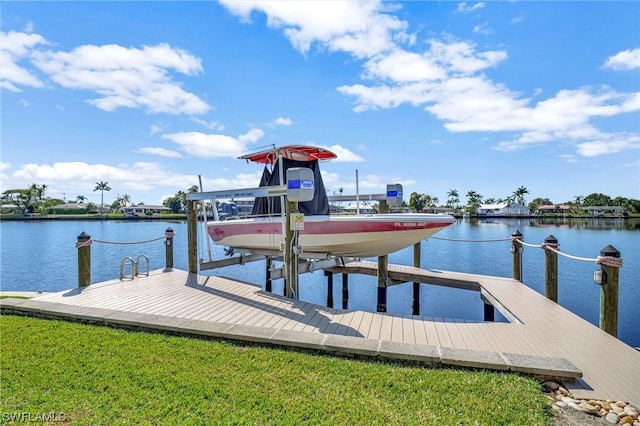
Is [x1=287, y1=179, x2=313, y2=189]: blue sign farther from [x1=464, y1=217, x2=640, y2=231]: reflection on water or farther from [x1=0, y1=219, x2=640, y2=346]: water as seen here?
[x1=464, y1=217, x2=640, y2=231]: reflection on water

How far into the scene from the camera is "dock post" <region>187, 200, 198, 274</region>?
8.40 metres

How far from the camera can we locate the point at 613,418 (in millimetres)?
2670

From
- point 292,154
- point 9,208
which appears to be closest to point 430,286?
point 292,154

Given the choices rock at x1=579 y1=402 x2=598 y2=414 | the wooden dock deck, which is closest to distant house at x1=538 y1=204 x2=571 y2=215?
the wooden dock deck

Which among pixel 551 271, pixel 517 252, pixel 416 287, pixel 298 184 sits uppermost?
pixel 298 184

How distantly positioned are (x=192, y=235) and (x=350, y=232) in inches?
151

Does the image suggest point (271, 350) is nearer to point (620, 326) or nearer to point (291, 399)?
point (291, 399)

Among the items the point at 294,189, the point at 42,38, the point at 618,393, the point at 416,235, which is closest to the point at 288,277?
the point at 294,189

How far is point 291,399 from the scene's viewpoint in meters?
2.90

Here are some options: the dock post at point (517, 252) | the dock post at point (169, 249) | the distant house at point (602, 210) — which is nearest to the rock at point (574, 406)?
the dock post at point (517, 252)

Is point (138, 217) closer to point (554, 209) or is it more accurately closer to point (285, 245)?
point (285, 245)

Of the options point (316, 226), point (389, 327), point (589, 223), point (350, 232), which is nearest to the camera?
point (389, 327)

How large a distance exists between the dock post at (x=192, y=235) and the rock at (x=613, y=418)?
25.7ft

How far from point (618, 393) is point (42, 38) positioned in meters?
12.7
